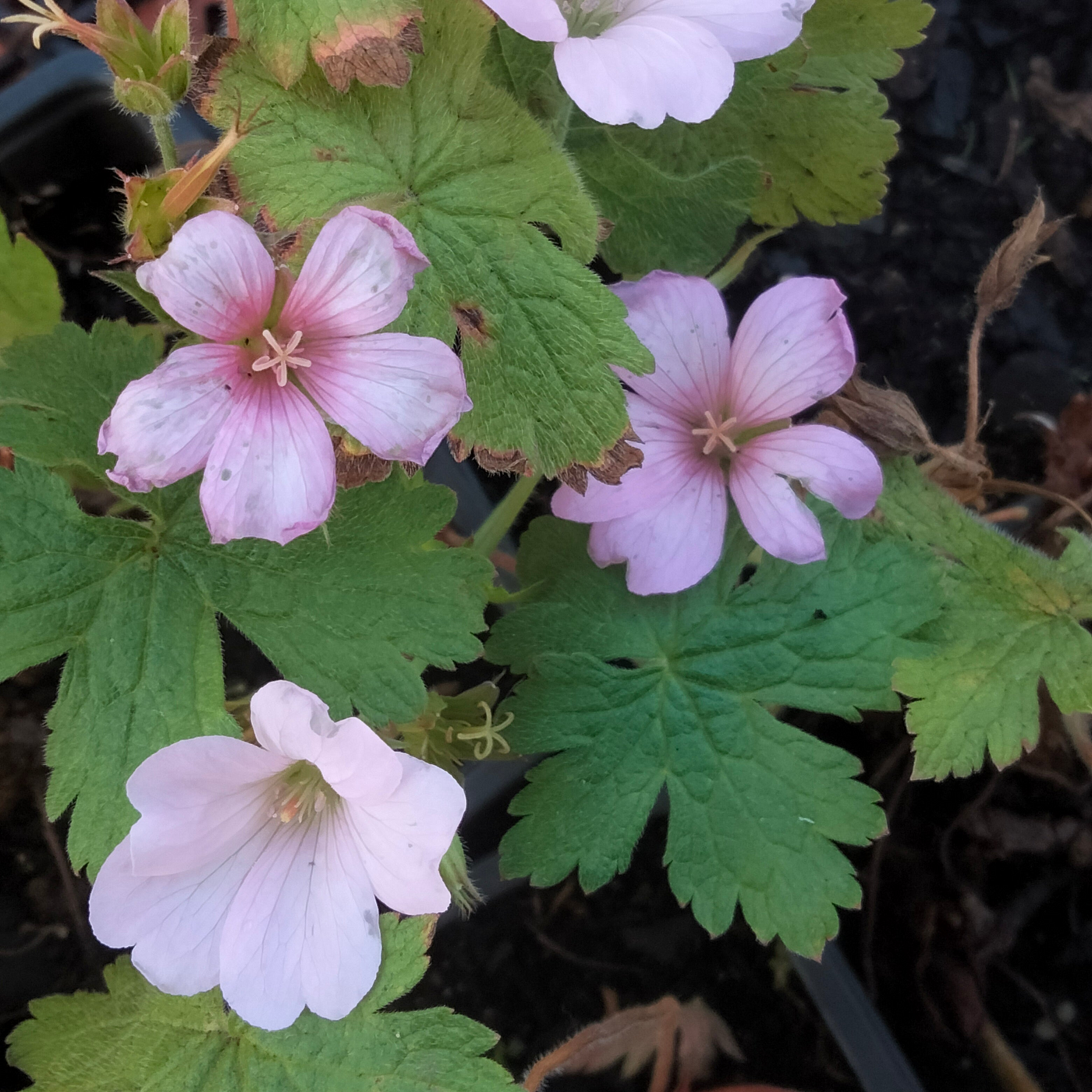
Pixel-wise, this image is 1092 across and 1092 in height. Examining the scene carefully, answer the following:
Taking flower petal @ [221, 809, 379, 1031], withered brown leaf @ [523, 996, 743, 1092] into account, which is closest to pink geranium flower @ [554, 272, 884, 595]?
flower petal @ [221, 809, 379, 1031]

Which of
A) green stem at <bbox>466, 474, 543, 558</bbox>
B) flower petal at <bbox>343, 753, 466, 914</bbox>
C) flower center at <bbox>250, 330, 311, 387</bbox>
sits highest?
flower center at <bbox>250, 330, 311, 387</bbox>

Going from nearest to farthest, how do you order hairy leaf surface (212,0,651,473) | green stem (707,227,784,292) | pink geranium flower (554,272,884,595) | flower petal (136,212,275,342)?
flower petal (136,212,275,342)
hairy leaf surface (212,0,651,473)
pink geranium flower (554,272,884,595)
green stem (707,227,784,292)

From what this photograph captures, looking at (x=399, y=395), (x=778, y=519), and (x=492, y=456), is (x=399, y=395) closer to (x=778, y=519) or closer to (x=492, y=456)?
(x=492, y=456)

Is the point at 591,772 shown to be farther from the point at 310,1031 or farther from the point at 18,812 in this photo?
the point at 18,812

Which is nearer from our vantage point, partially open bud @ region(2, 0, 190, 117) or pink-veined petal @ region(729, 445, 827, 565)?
partially open bud @ region(2, 0, 190, 117)

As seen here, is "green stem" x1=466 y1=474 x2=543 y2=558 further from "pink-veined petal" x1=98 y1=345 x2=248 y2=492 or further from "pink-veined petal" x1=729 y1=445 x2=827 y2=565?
"pink-veined petal" x1=98 y1=345 x2=248 y2=492

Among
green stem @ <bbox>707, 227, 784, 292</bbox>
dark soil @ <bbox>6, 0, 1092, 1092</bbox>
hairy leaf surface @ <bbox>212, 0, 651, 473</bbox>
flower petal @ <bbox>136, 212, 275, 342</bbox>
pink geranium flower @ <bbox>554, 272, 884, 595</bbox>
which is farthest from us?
dark soil @ <bbox>6, 0, 1092, 1092</bbox>

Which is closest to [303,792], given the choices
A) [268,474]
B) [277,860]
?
[277,860]
